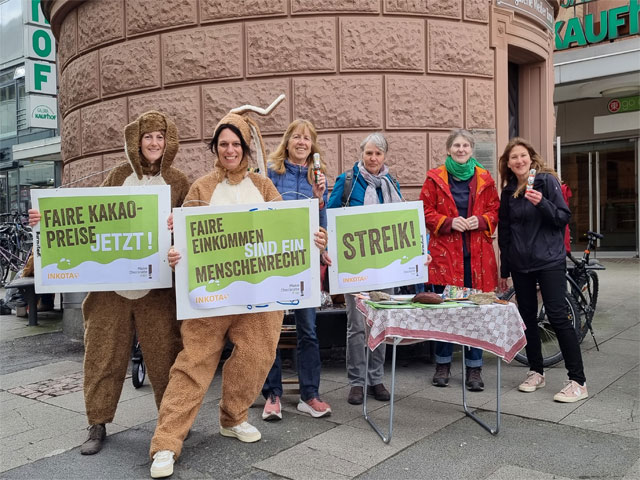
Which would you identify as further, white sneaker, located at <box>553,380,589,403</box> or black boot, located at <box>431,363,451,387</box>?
black boot, located at <box>431,363,451,387</box>

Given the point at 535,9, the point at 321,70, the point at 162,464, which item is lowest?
the point at 162,464

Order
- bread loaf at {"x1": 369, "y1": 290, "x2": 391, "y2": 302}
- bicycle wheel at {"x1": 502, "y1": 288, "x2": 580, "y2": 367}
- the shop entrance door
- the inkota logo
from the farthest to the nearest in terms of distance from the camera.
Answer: the shop entrance door, the inkota logo, bicycle wheel at {"x1": 502, "y1": 288, "x2": 580, "y2": 367}, bread loaf at {"x1": 369, "y1": 290, "x2": 391, "y2": 302}

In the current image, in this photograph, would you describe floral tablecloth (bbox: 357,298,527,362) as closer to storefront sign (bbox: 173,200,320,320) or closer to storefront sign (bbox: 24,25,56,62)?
storefront sign (bbox: 173,200,320,320)

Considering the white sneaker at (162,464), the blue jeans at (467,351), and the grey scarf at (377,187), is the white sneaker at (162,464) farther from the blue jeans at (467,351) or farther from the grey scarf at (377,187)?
the blue jeans at (467,351)

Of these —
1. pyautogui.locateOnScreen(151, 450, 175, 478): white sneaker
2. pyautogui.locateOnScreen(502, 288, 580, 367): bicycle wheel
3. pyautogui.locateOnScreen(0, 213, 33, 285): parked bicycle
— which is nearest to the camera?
pyautogui.locateOnScreen(151, 450, 175, 478): white sneaker

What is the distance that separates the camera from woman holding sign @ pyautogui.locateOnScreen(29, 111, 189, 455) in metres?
3.54

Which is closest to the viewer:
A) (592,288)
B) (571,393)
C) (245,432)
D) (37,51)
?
(245,432)

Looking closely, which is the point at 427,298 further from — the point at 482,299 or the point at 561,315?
the point at 561,315

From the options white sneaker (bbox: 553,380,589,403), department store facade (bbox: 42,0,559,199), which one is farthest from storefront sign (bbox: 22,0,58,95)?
white sneaker (bbox: 553,380,589,403)

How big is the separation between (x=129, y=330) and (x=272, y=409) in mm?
1134

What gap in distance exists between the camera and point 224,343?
11.7 ft

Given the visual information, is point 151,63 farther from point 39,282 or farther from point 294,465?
point 294,465

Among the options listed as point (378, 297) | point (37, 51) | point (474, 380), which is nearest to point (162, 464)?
point (378, 297)

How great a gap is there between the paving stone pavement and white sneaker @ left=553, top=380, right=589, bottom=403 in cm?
6
